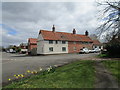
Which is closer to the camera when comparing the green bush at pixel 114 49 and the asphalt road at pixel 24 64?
the asphalt road at pixel 24 64

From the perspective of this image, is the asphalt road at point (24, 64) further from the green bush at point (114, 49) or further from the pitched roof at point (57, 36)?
the pitched roof at point (57, 36)

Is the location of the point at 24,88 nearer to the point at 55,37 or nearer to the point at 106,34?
the point at 106,34

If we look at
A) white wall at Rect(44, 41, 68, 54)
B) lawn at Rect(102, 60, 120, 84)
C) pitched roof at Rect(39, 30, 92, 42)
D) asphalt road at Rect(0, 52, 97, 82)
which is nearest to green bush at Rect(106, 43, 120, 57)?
asphalt road at Rect(0, 52, 97, 82)

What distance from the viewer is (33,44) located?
5219cm

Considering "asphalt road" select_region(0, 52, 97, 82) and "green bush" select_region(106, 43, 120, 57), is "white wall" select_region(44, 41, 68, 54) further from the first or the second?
"green bush" select_region(106, 43, 120, 57)

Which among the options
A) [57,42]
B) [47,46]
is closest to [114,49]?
[57,42]

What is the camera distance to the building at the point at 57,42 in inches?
1467

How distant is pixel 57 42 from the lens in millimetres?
39438

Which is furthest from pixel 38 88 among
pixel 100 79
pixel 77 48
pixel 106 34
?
pixel 77 48

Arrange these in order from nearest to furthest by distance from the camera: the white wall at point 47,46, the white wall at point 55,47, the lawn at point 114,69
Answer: the lawn at point 114,69, the white wall at point 47,46, the white wall at point 55,47

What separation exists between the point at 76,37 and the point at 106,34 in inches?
1273

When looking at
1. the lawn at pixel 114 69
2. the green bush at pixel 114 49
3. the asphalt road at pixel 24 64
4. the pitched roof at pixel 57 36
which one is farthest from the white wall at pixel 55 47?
the lawn at pixel 114 69

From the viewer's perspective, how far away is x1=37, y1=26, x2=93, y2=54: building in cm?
3727

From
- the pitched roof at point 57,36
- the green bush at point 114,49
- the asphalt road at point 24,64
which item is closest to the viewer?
the asphalt road at point 24,64
